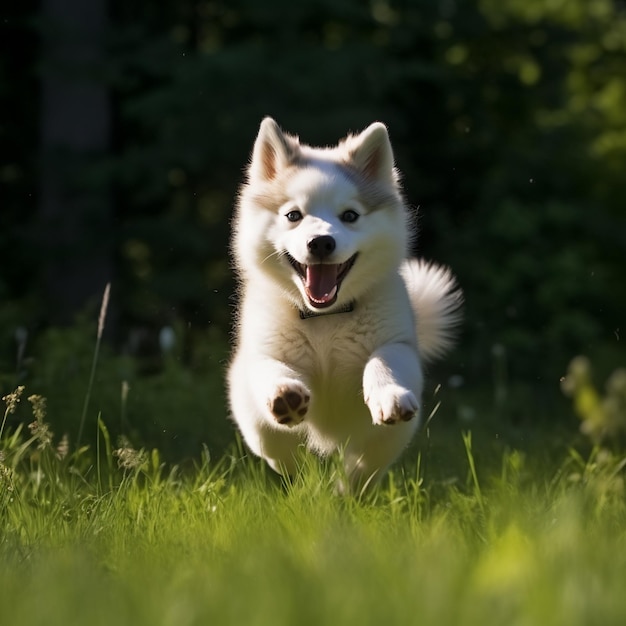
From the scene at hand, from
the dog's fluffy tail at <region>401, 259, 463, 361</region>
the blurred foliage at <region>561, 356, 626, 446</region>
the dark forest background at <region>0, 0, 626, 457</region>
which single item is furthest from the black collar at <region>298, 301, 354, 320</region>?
the dark forest background at <region>0, 0, 626, 457</region>

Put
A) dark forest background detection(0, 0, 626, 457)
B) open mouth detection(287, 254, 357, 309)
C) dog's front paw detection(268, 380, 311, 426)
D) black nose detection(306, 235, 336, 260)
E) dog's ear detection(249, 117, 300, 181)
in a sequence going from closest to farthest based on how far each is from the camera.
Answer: dog's front paw detection(268, 380, 311, 426)
black nose detection(306, 235, 336, 260)
open mouth detection(287, 254, 357, 309)
dog's ear detection(249, 117, 300, 181)
dark forest background detection(0, 0, 626, 457)

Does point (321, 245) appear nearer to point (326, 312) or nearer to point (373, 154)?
point (326, 312)

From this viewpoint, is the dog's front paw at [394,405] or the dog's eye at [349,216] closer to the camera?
the dog's front paw at [394,405]

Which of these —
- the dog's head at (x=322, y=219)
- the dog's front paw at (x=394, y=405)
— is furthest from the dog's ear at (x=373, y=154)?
the dog's front paw at (x=394, y=405)

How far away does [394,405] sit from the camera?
388 cm

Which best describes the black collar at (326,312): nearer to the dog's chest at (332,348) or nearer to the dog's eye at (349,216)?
the dog's chest at (332,348)

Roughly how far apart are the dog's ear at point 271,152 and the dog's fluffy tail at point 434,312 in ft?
2.96

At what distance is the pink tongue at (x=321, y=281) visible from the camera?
4406 millimetres

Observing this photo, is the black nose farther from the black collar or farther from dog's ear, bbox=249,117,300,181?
dog's ear, bbox=249,117,300,181

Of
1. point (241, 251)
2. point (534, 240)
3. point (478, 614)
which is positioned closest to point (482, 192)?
point (534, 240)

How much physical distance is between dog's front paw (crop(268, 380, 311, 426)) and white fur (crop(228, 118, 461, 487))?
1.14 ft

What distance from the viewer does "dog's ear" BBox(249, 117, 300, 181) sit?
4.82 metres

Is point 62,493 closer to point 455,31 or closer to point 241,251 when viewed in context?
point 241,251

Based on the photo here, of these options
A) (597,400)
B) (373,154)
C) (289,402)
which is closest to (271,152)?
(373,154)
